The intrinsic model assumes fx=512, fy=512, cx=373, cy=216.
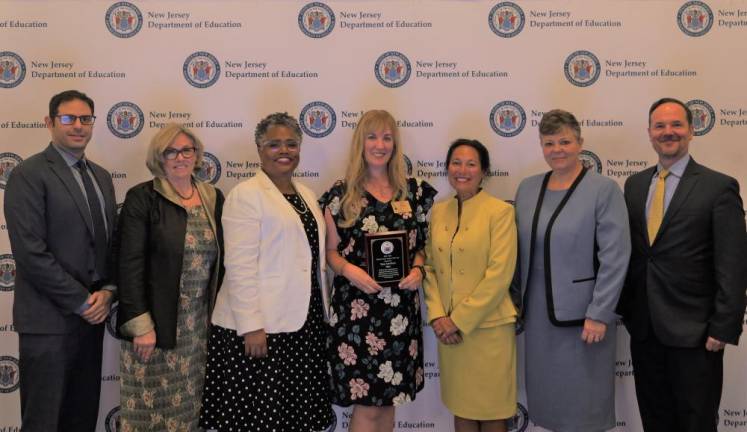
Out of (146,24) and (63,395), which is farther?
(146,24)

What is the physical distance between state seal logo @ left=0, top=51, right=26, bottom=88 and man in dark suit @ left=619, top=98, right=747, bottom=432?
338 centimetres

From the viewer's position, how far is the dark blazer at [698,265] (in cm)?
220

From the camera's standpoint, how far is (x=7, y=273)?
293 centimetres

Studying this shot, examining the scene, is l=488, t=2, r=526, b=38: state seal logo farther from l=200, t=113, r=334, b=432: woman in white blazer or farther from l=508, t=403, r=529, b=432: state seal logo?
l=508, t=403, r=529, b=432: state seal logo

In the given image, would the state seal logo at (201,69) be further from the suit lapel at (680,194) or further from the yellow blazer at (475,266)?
the suit lapel at (680,194)

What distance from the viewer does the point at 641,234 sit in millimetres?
2359

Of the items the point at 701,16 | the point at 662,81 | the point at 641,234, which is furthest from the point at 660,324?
the point at 701,16

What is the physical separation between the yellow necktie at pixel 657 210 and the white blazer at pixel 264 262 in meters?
1.56

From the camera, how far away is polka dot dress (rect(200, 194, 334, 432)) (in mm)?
2211

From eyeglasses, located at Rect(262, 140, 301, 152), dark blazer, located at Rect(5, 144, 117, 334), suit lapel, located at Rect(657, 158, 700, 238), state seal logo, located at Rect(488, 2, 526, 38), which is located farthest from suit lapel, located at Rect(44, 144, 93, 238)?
suit lapel, located at Rect(657, 158, 700, 238)

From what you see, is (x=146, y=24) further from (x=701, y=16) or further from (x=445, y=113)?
(x=701, y=16)

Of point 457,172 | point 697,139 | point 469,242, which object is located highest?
point 697,139

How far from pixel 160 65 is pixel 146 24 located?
0.24 m

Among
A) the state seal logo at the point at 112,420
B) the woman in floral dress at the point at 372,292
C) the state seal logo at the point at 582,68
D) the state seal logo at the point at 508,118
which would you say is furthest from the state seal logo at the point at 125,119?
the state seal logo at the point at 582,68
